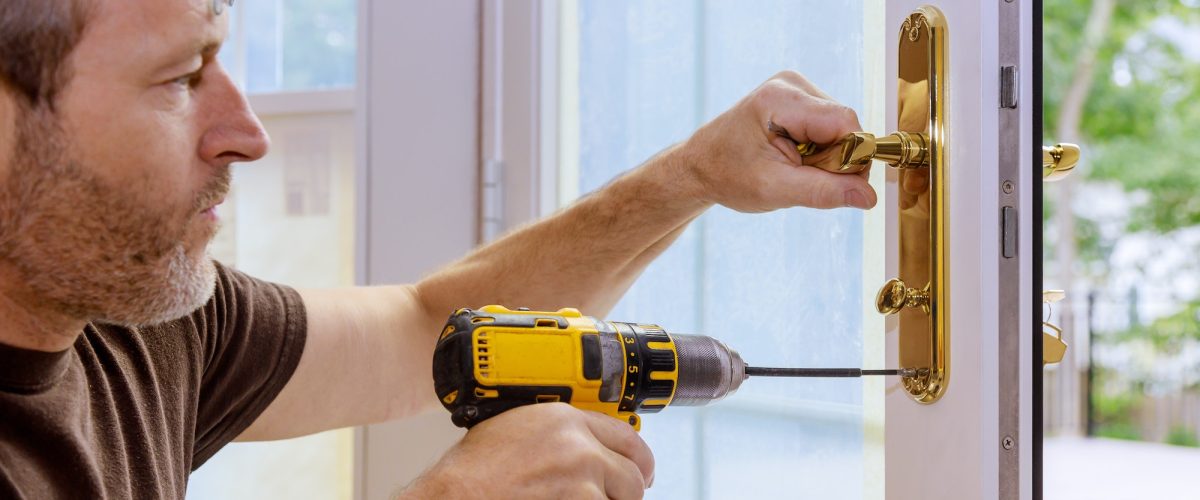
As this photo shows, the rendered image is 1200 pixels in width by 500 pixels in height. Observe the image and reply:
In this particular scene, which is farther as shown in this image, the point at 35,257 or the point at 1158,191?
the point at 1158,191

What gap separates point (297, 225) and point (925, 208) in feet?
3.35

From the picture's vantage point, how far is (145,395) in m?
0.87

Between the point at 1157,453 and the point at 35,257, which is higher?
the point at 35,257

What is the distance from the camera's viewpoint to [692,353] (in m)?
0.75

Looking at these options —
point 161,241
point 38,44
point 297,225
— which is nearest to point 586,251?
point 161,241

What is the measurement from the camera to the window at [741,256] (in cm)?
90

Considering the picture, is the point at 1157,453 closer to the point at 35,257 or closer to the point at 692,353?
the point at 692,353

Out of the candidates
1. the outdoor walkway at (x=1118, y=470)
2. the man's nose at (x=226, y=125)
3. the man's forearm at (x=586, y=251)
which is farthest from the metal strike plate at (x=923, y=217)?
the outdoor walkway at (x=1118, y=470)

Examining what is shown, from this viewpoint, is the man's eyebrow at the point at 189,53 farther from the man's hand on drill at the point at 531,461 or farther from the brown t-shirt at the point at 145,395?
the man's hand on drill at the point at 531,461

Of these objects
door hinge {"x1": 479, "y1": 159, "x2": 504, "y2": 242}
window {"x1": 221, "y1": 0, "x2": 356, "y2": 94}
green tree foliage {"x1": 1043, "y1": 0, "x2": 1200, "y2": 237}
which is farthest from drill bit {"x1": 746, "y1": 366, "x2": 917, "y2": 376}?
green tree foliage {"x1": 1043, "y1": 0, "x2": 1200, "y2": 237}

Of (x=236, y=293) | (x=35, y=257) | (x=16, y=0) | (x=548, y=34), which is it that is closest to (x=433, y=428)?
(x=236, y=293)

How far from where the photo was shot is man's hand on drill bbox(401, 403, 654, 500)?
2.26 ft

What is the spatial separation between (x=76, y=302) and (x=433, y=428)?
0.63m

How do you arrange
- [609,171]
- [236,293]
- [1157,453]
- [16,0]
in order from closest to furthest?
1. [16,0]
2. [236,293]
3. [609,171]
4. [1157,453]
